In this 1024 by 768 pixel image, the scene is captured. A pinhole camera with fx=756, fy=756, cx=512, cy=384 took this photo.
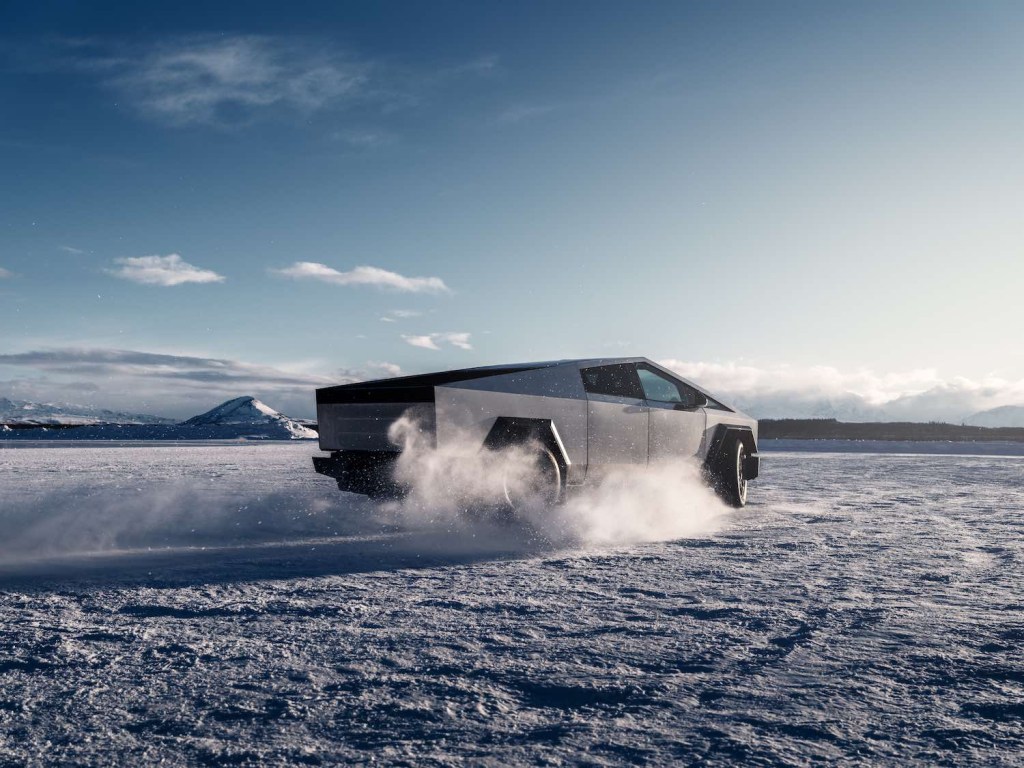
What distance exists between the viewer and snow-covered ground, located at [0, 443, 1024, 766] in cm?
233

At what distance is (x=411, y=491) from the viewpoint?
621 centimetres

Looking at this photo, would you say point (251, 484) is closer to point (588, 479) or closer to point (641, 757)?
point (588, 479)

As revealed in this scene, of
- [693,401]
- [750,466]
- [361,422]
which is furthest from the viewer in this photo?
[750,466]

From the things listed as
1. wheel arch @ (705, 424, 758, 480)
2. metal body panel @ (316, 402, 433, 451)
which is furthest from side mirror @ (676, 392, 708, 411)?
metal body panel @ (316, 402, 433, 451)

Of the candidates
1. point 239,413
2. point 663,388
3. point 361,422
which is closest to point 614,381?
point 663,388

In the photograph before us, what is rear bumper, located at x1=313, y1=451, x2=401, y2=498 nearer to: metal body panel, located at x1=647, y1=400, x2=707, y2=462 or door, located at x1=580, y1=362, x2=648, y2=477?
door, located at x1=580, y1=362, x2=648, y2=477

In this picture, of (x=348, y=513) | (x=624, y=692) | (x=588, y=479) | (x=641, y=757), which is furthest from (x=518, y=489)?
(x=641, y=757)

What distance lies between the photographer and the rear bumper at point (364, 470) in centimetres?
626

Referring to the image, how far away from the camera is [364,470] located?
6430 mm

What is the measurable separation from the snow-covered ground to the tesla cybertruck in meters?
0.69

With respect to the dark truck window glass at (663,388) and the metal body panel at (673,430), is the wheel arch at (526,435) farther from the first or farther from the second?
the dark truck window glass at (663,388)

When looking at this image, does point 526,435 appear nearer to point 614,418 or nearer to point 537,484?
point 537,484

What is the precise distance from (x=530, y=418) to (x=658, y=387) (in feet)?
6.96

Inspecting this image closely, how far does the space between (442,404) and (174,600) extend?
241 cm
